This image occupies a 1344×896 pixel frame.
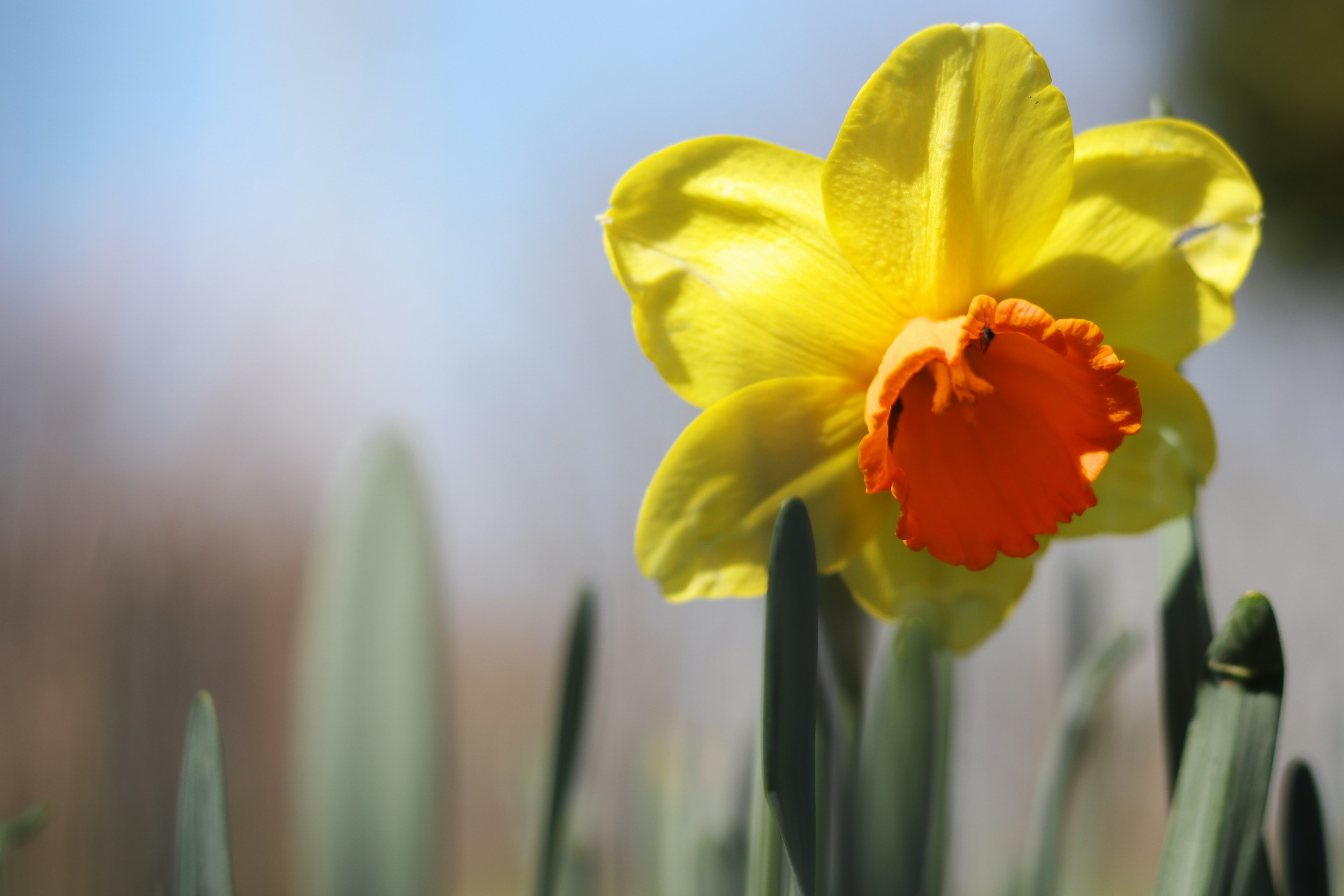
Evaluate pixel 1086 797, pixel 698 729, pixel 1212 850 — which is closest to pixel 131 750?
pixel 1212 850

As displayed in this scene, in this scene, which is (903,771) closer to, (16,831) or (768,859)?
(768,859)

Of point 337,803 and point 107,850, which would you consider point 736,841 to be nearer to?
point 337,803

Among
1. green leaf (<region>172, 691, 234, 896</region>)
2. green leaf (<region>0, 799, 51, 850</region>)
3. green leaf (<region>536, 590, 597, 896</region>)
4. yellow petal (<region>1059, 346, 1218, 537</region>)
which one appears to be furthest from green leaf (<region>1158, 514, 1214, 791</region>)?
green leaf (<region>0, 799, 51, 850</region>)

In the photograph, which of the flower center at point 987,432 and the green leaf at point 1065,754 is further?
the green leaf at point 1065,754

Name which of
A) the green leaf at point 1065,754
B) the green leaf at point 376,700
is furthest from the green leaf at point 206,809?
the green leaf at point 1065,754

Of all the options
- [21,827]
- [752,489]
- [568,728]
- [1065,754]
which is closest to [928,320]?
[752,489]

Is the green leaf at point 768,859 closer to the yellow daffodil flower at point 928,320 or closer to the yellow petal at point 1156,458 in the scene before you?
the yellow daffodil flower at point 928,320

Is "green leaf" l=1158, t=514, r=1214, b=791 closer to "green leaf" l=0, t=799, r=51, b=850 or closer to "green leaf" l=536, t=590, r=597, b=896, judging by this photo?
"green leaf" l=536, t=590, r=597, b=896
